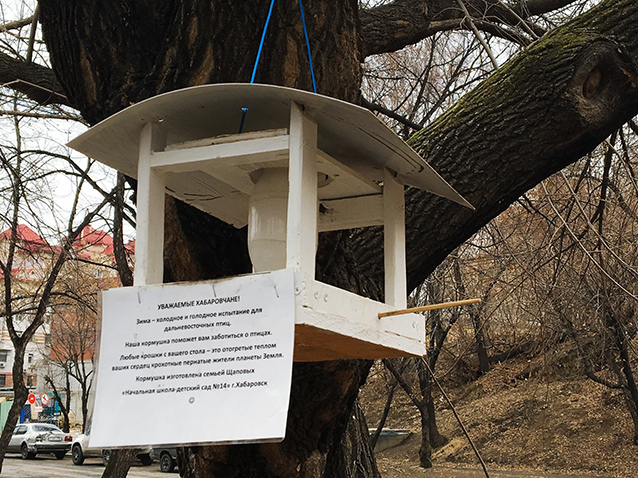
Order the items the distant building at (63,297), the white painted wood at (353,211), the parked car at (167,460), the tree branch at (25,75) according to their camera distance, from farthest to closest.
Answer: the parked car at (167,460), the distant building at (63,297), the tree branch at (25,75), the white painted wood at (353,211)

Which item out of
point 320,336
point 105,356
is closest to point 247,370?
point 320,336

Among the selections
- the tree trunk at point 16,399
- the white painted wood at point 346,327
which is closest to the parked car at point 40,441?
the tree trunk at point 16,399

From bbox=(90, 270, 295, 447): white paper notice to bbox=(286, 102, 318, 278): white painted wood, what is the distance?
0.10m

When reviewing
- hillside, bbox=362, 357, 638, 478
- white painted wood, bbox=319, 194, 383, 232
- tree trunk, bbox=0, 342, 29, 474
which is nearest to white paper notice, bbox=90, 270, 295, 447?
white painted wood, bbox=319, 194, 383, 232

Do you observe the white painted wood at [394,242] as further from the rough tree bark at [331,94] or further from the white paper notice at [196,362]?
the white paper notice at [196,362]

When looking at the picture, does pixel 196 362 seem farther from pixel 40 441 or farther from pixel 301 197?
pixel 40 441

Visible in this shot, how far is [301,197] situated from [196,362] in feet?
1.38

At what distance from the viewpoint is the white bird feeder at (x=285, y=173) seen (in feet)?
5.37

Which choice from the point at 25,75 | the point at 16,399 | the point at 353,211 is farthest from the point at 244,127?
the point at 16,399

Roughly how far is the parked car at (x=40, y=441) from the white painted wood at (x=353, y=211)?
72.0ft

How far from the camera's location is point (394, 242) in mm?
2152

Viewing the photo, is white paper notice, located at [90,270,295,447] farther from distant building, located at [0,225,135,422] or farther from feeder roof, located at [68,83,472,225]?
distant building, located at [0,225,135,422]

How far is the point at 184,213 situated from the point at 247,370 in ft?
3.58

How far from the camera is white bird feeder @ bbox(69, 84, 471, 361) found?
5.37ft
